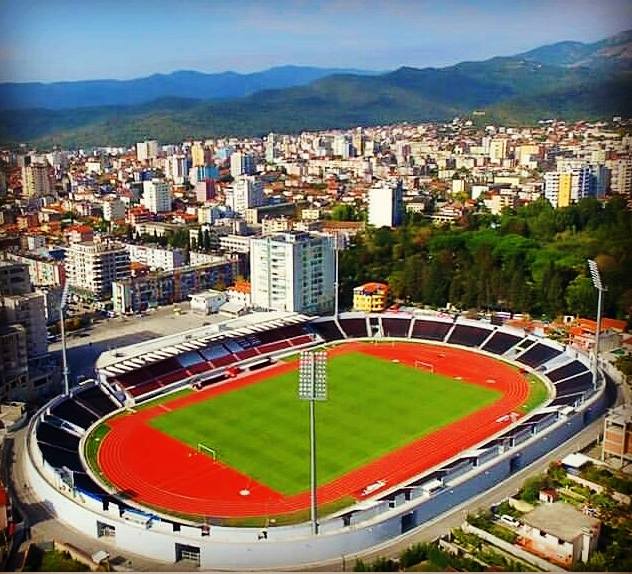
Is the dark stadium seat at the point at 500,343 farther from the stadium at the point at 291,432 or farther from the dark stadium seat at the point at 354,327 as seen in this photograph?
the dark stadium seat at the point at 354,327

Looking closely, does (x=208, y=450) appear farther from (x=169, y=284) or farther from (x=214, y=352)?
(x=169, y=284)

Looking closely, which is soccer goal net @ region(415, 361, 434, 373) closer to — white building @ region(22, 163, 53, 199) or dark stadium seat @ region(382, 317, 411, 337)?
dark stadium seat @ region(382, 317, 411, 337)

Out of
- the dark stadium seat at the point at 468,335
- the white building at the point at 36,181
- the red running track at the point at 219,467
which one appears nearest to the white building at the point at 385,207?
the dark stadium seat at the point at 468,335

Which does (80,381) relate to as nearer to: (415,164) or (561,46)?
(561,46)

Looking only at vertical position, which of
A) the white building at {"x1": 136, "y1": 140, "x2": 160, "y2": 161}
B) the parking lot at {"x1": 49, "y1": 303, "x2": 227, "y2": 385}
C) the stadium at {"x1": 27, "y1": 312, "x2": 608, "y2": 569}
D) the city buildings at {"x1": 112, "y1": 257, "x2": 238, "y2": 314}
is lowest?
the stadium at {"x1": 27, "y1": 312, "x2": 608, "y2": 569}

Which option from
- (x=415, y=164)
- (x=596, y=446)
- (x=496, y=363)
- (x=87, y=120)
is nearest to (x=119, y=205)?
(x=87, y=120)

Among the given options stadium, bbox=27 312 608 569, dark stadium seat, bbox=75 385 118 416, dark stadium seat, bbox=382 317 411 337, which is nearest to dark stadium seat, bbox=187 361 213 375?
stadium, bbox=27 312 608 569
